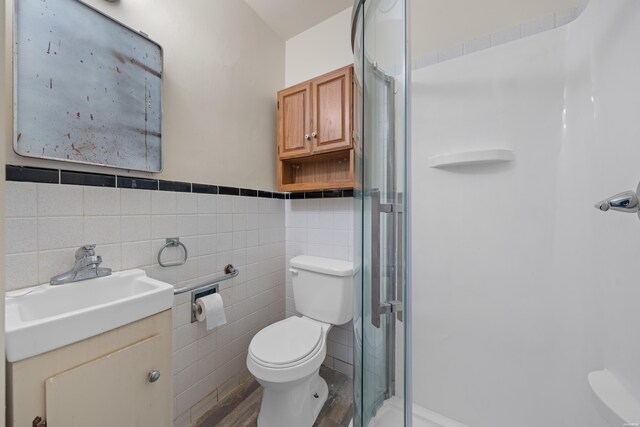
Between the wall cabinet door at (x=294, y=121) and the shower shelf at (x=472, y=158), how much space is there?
2.55 feet

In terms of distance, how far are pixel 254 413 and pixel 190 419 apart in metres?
0.31

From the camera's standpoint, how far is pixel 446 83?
1.16 meters

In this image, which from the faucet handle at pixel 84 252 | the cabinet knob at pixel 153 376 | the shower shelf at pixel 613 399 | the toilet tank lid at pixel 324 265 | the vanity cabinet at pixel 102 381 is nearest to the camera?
the vanity cabinet at pixel 102 381

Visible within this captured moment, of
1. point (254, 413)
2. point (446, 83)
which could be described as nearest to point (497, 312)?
point (446, 83)

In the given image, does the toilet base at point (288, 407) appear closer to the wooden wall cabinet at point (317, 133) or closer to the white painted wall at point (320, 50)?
the wooden wall cabinet at point (317, 133)

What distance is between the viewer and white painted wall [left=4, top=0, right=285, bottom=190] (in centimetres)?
120

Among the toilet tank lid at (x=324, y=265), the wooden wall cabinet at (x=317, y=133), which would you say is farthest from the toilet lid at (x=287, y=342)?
the wooden wall cabinet at (x=317, y=133)

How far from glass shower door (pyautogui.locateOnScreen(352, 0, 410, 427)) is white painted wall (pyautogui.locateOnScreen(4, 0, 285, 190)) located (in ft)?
2.82

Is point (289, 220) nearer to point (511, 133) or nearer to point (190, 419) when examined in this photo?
point (190, 419)

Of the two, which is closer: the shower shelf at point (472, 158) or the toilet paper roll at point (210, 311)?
the shower shelf at point (472, 158)

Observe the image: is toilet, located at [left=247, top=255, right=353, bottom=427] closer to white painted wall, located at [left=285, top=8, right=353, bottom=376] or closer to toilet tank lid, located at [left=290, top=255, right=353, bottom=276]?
toilet tank lid, located at [left=290, top=255, right=353, bottom=276]

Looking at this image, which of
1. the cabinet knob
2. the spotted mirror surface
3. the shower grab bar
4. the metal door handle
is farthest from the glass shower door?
the spotted mirror surface

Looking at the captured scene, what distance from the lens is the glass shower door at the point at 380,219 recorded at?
0.77 meters

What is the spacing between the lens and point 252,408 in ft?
4.45
